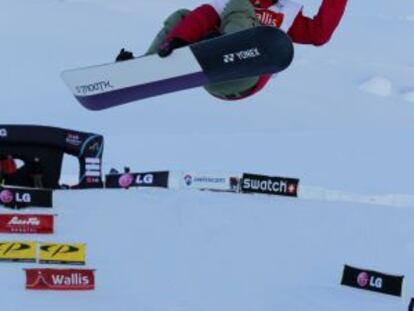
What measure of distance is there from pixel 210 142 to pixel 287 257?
33.8ft

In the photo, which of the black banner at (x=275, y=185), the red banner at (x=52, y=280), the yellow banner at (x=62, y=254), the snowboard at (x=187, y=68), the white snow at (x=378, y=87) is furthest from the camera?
the white snow at (x=378, y=87)

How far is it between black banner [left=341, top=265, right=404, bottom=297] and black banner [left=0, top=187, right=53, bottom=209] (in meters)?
3.14

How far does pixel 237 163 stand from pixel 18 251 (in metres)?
10.0

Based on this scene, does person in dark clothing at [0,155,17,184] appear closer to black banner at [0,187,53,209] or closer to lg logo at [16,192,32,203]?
black banner at [0,187,53,209]

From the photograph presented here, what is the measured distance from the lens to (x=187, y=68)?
5148mm

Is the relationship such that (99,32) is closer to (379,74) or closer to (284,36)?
(379,74)

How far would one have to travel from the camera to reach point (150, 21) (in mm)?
29859

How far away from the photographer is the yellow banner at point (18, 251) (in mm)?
6445

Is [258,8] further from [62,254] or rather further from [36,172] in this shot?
[36,172]

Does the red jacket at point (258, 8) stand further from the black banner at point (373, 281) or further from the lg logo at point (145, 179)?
the lg logo at point (145, 179)

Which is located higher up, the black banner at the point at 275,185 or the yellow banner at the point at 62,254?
the black banner at the point at 275,185

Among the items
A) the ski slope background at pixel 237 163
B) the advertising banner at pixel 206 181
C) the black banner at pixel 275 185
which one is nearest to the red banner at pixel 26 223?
the ski slope background at pixel 237 163

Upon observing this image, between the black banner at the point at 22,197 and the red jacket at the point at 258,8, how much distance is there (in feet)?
11.0

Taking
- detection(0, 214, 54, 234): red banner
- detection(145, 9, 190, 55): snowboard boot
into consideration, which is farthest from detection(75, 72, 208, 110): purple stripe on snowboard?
detection(0, 214, 54, 234): red banner
